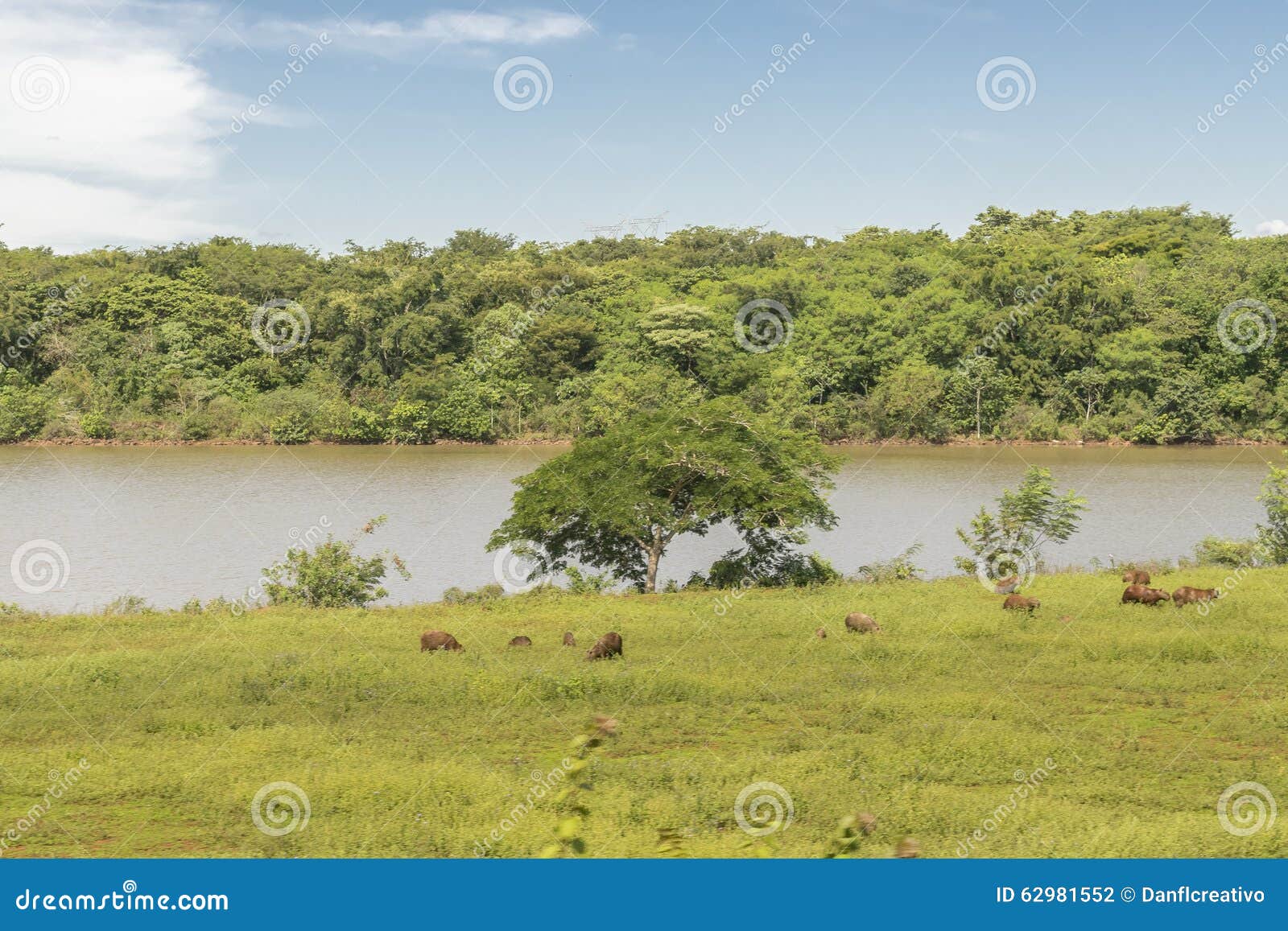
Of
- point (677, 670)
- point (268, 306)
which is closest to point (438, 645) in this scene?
point (677, 670)

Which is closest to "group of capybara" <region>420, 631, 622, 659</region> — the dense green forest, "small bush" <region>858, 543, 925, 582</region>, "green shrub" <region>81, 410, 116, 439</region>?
"small bush" <region>858, 543, 925, 582</region>

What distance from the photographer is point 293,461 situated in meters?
44.2

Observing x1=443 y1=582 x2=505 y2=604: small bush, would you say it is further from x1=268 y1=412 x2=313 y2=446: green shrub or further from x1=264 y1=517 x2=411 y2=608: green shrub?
x1=268 y1=412 x2=313 y2=446: green shrub

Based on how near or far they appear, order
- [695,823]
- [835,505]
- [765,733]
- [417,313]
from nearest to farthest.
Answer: [695,823] < [765,733] < [835,505] < [417,313]

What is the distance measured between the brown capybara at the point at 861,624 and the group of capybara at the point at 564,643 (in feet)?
10.2

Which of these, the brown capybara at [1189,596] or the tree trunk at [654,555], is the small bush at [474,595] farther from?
the brown capybara at [1189,596]

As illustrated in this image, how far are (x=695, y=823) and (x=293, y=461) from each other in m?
39.0

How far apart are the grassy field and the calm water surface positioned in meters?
6.52

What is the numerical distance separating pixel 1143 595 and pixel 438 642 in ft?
32.6

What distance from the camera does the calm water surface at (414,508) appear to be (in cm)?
2345

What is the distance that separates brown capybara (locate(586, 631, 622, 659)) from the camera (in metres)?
13.5

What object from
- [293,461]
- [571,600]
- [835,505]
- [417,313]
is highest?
[417,313]

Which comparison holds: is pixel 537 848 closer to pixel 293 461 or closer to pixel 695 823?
pixel 695 823

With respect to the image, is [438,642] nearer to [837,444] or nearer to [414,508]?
[414,508]
